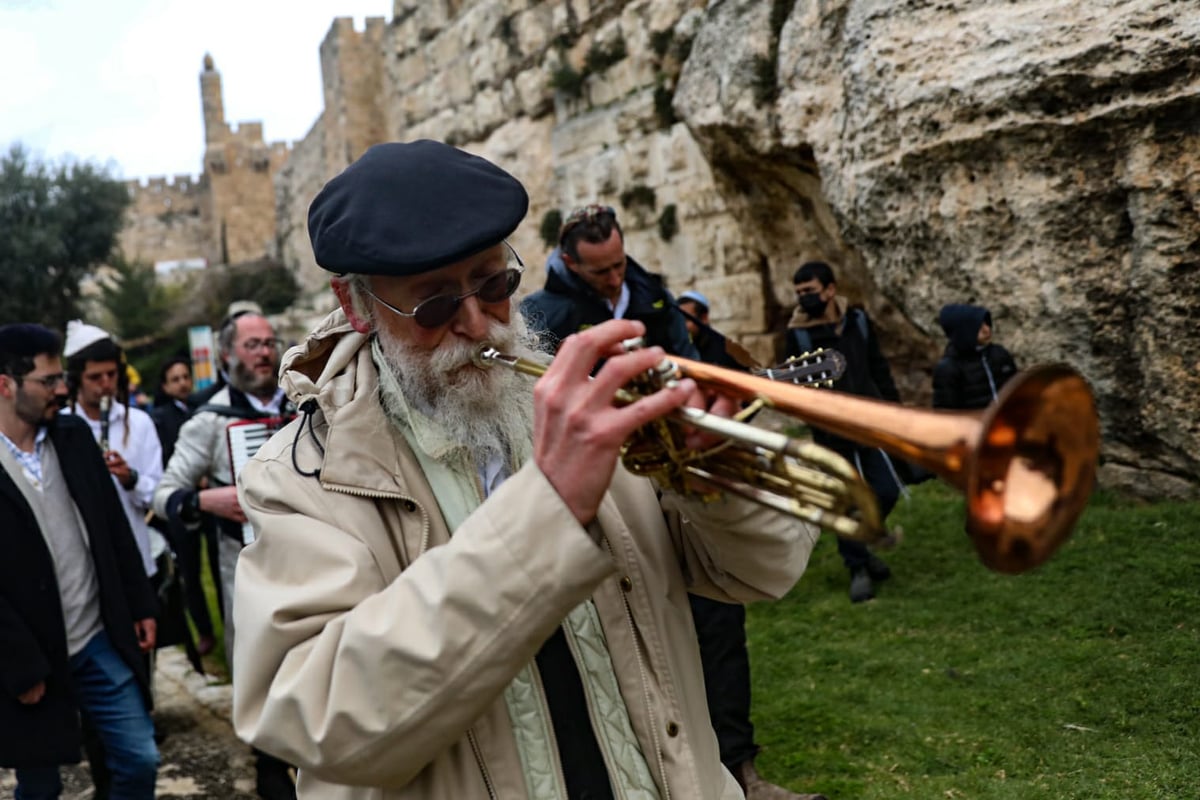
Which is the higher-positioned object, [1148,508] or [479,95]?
[479,95]

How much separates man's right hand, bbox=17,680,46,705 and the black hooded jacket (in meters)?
4.33

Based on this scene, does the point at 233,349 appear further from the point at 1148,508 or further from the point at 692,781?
the point at 1148,508

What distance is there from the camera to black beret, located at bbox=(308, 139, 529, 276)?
189 centimetres

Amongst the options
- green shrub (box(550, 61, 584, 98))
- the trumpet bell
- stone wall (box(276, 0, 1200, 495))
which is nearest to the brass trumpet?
the trumpet bell

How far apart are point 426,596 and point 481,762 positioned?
370mm

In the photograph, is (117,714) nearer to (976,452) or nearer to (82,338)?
(82,338)

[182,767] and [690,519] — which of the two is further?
[182,767]

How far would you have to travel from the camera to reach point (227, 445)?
532 cm

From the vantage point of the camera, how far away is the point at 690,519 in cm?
193

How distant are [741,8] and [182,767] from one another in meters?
5.67

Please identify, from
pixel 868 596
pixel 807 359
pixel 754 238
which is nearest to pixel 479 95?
pixel 754 238

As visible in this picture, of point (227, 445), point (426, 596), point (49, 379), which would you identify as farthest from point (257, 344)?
point (426, 596)

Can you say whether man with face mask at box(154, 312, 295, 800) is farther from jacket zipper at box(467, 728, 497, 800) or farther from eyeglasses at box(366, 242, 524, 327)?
jacket zipper at box(467, 728, 497, 800)

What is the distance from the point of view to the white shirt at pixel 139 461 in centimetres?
606
